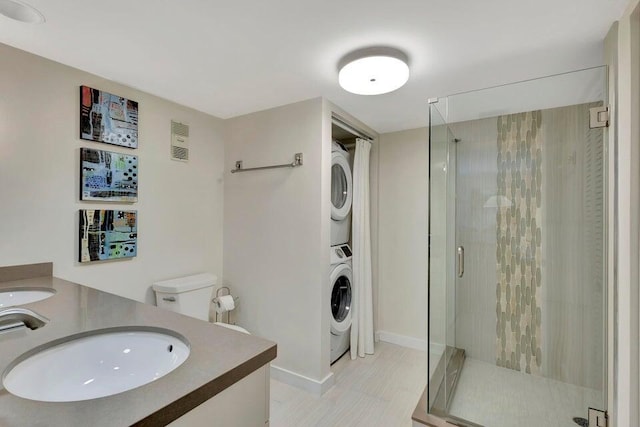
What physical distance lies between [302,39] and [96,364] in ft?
5.11

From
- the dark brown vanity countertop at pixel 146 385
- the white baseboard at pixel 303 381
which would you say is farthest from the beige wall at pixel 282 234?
the dark brown vanity countertop at pixel 146 385

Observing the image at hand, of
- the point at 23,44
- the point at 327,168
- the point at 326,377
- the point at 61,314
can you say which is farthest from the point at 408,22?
the point at 326,377

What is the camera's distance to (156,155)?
2.29 m

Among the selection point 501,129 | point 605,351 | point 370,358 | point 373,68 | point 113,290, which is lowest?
point 370,358

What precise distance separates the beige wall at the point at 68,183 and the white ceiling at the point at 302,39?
15 cm

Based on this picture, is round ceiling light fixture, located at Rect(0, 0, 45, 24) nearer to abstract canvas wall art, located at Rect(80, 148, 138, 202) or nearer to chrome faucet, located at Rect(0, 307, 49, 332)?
abstract canvas wall art, located at Rect(80, 148, 138, 202)

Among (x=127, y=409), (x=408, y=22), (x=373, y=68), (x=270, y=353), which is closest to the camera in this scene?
(x=127, y=409)

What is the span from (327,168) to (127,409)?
1.90 meters

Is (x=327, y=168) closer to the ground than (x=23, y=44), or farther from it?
closer to the ground

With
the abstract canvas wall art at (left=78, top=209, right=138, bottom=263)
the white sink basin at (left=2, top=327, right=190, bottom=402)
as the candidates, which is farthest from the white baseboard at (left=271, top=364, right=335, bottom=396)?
the white sink basin at (left=2, top=327, right=190, bottom=402)

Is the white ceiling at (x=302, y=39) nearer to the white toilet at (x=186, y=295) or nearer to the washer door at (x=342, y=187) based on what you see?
the washer door at (x=342, y=187)

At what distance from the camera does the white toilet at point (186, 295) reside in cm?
217

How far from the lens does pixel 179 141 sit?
2.44 meters

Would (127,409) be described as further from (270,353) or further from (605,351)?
(605,351)
